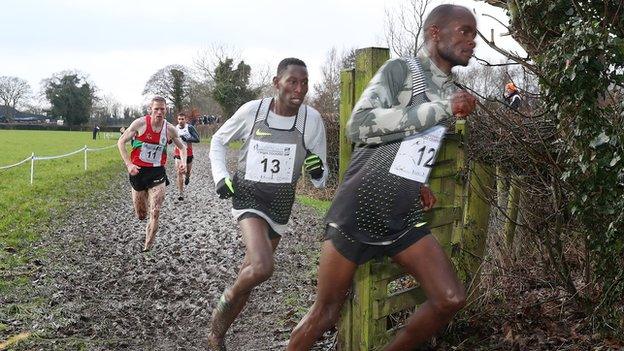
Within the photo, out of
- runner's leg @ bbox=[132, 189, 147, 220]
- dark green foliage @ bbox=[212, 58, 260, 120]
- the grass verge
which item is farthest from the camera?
dark green foliage @ bbox=[212, 58, 260, 120]

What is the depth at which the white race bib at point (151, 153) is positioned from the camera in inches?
328

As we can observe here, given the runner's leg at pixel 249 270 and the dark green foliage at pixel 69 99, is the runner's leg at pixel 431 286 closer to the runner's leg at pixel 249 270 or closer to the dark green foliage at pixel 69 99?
the runner's leg at pixel 249 270

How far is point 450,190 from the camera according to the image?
3957 mm

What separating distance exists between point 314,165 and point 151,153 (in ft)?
15.2

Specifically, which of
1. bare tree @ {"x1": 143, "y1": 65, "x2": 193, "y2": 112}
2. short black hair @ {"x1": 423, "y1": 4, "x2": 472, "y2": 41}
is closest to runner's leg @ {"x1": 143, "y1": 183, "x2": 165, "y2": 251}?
short black hair @ {"x1": 423, "y1": 4, "x2": 472, "y2": 41}

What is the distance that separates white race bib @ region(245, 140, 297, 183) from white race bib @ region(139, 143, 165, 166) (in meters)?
4.34

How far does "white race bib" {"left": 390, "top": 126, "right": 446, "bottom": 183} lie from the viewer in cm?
314

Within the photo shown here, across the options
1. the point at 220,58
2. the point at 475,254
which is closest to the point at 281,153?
the point at 475,254

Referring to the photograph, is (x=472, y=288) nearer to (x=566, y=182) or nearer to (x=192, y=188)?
(x=566, y=182)

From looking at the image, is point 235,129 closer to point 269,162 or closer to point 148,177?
point 269,162

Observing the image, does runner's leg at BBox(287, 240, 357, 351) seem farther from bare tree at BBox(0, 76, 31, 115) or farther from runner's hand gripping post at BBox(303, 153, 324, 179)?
bare tree at BBox(0, 76, 31, 115)

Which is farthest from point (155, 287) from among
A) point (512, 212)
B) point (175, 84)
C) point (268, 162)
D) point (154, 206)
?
point (175, 84)

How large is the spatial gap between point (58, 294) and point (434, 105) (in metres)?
4.95

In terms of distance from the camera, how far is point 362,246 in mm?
3215
